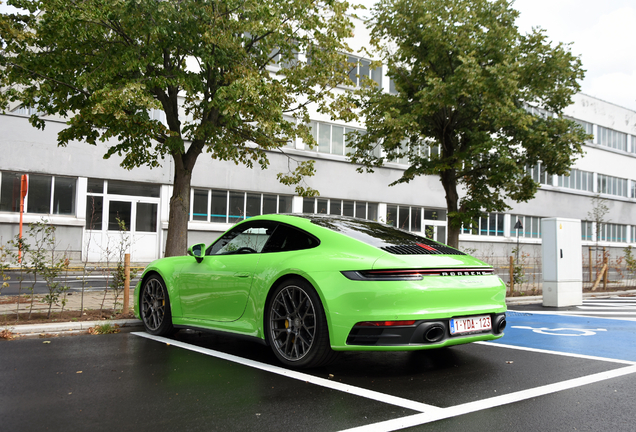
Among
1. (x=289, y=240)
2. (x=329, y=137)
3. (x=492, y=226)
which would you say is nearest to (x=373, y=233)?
(x=289, y=240)

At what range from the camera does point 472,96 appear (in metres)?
14.9

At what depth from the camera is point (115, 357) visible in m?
5.56

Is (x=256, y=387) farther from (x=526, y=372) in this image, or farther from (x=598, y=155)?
(x=598, y=155)

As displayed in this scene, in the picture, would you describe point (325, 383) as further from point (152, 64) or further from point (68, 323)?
point (152, 64)

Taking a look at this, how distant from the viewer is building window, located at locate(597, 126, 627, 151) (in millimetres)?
42562

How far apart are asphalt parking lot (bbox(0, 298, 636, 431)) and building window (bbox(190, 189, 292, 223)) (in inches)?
726

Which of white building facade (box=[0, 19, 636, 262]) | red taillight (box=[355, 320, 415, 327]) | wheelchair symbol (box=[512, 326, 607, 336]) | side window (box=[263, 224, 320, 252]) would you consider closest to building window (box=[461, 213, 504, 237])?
white building facade (box=[0, 19, 636, 262])

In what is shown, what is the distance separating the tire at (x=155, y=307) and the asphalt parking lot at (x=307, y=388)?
27 centimetres

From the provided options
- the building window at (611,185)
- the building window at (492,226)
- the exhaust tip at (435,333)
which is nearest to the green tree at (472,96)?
the exhaust tip at (435,333)

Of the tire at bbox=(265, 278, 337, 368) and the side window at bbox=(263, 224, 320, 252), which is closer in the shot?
the tire at bbox=(265, 278, 337, 368)

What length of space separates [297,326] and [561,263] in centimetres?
896

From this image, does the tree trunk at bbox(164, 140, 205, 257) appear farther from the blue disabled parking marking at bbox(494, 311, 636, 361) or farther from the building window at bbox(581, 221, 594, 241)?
the building window at bbox(581, 221, 594, 241)

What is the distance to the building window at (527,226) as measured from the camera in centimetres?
3656

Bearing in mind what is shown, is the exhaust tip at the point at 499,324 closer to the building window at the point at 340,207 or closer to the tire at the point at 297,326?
the tire at the point at 297,326
